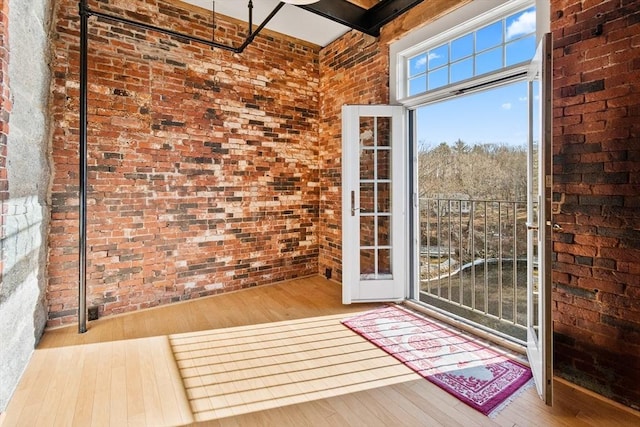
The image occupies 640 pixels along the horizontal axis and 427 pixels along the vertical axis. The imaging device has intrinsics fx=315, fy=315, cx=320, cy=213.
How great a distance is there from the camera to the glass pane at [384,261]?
360 centimetres

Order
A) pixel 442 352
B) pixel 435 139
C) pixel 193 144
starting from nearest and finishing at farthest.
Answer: pixel 442 352, pixel 193 144, pixel 435 139

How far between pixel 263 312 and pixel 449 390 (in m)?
1.97

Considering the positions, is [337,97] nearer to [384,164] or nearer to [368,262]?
[384,164]

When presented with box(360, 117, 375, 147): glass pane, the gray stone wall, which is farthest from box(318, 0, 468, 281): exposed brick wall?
the gray stone wall

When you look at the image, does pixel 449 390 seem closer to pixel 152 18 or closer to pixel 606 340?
pixel 606 340

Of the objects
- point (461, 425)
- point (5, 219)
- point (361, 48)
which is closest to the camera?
point (461, 425)

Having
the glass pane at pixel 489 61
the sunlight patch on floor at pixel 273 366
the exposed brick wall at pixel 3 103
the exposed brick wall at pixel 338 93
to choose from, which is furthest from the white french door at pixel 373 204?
the exposed brick wall at pixel 3 103

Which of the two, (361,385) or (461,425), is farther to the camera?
(361,385)

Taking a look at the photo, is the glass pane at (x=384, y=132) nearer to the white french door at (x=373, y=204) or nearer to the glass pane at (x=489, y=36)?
the white french door at (x=373, y=204)

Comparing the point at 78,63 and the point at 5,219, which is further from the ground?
the point at 78,63

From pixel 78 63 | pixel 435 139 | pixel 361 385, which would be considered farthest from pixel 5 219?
pixel 435 139

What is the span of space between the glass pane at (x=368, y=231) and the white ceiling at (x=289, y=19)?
8.25 ft

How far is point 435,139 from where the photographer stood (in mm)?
5633

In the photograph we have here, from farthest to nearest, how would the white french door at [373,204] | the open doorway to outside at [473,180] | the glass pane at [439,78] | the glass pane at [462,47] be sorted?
the open doorway to outside at [473,180]
the white french door at [373,204]
the glass pane at [439,78]
the glass pane at [462,47]
